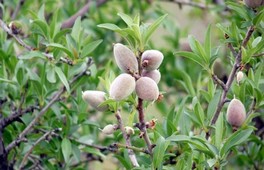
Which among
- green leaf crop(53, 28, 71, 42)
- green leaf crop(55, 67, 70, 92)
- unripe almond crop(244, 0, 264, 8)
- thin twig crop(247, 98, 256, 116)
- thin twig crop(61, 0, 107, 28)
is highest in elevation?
unripe almond crop(244, 0, 264, 8)

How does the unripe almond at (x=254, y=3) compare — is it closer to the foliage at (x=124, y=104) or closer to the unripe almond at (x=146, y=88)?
the foliage at (x=124, y=104)

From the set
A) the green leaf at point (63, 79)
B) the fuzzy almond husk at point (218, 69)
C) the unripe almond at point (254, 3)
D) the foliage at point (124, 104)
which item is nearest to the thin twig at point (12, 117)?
the foliage at point (124, 104)

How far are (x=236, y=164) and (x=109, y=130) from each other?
801mm

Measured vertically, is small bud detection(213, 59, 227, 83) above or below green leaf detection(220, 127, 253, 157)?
below

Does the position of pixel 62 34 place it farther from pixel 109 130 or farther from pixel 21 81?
pixel 109 130

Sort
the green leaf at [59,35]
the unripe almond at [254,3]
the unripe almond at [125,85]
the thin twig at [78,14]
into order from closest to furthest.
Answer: the unripe almond at [125,85]
the unripe almond at [254,3]
the green leaf at [59,35]
the thin twig at [78,14]

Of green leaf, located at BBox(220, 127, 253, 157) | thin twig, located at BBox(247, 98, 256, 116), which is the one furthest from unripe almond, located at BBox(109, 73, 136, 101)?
thin twig, located at BBox(247, 98, 256, 116)

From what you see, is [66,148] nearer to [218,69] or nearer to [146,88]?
[146,88]

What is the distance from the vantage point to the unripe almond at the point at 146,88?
805 millimetres

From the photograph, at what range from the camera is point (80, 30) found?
116 cm

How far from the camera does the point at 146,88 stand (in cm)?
80

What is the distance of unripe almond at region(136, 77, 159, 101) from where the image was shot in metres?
0.80

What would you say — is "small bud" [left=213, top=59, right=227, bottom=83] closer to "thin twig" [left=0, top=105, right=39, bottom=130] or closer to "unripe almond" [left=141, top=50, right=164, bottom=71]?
"thin twig" [left=0, top=105, right=39, bottom=130]

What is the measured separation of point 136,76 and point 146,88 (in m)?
0.03
